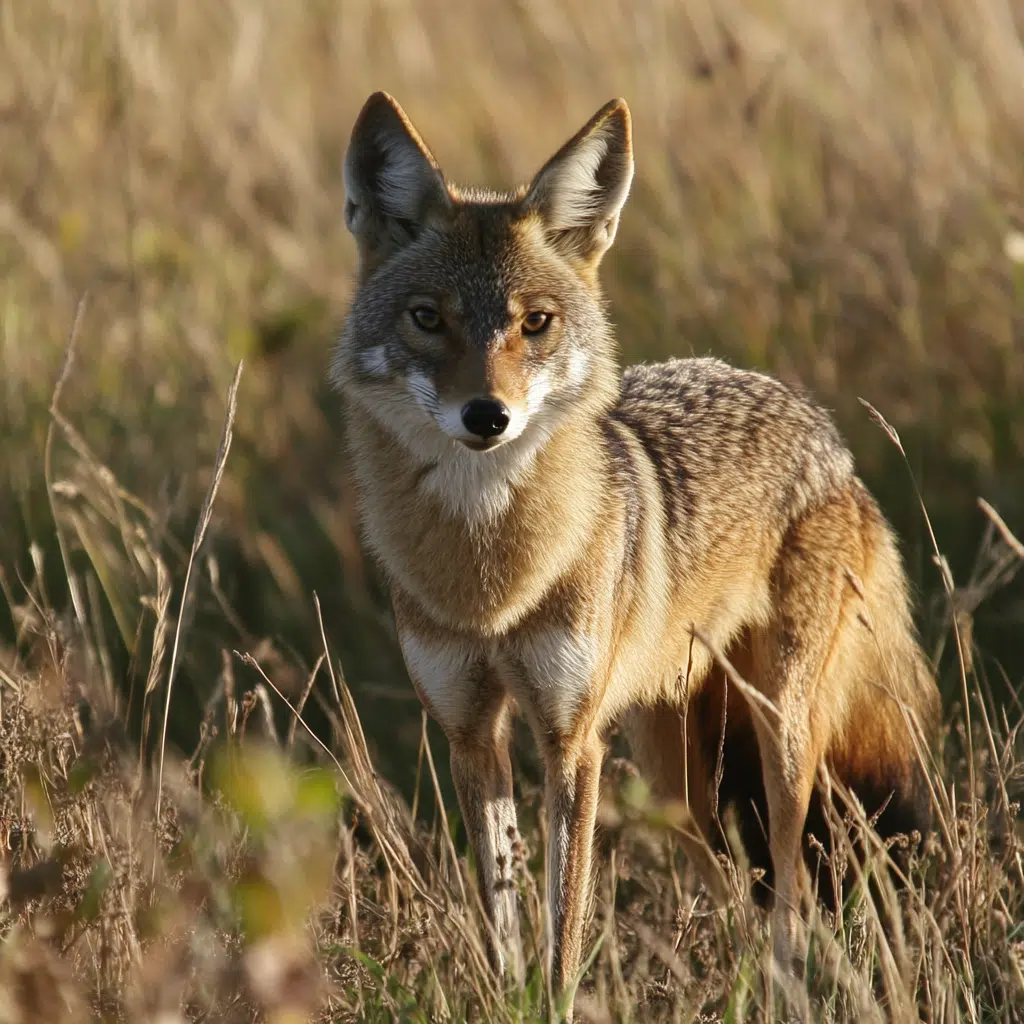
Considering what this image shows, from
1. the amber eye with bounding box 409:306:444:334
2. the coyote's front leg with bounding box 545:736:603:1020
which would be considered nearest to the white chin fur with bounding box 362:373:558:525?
the amber eye with bounding box 409:306:444:334

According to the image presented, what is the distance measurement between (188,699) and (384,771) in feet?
2.83

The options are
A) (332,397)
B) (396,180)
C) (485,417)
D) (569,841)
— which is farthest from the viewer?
(332,397)

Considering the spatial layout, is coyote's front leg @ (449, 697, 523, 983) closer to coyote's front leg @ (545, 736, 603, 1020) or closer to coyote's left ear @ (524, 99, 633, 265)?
coyote's front leg @ (545, 736, 603, 1020)

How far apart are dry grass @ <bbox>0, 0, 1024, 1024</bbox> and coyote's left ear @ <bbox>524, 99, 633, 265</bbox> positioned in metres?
1.32

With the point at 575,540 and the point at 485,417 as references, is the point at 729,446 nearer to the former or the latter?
the point at 575,540

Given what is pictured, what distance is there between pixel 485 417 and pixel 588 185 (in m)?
0.94

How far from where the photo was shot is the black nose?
10.8ft

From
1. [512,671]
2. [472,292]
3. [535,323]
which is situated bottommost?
[512,671]

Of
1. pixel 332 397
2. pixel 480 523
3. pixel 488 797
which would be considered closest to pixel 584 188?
pixel 480 523

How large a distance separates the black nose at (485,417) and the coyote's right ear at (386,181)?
2.47 feet

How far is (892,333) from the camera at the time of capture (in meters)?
6.56

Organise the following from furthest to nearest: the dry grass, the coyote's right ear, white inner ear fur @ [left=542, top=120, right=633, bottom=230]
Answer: white inner ear fur @ [left=542, top=120, right=633, bottom=230] → the coyote's right ear → the dry grass

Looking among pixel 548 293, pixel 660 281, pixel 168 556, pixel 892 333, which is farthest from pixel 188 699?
pixel 892 333

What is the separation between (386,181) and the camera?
3.85 meters
